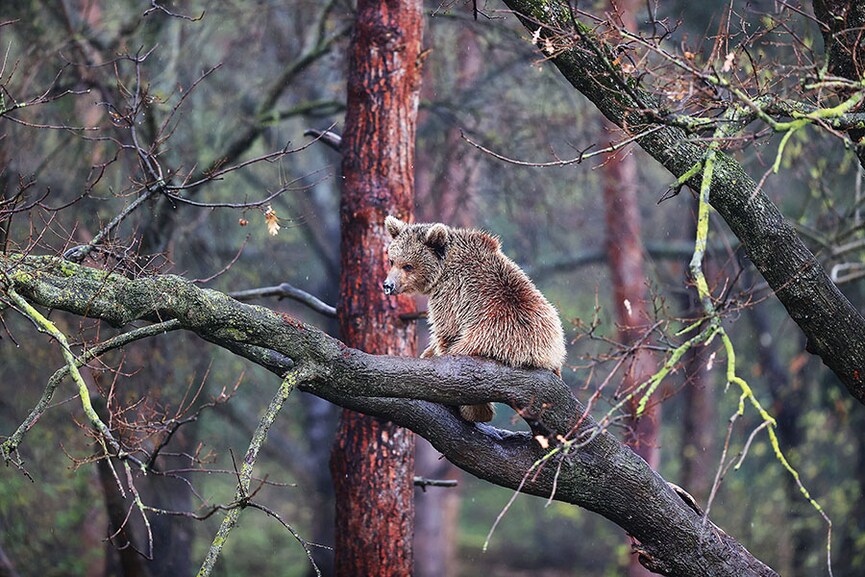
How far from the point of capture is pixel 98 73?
32.8 ft

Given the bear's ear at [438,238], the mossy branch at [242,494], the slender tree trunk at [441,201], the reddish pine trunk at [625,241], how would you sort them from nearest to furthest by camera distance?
the mossy branch at [242,494] < the bear's ear at [438,238] < the slender tree trunk at [441,201] < the reddish pine trunk at [625,241]

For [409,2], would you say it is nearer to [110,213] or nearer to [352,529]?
[352,529]

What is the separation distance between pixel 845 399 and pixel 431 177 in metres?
6.52

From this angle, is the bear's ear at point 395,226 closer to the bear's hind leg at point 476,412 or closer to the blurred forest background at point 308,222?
the bear's hind leg at point 476,412

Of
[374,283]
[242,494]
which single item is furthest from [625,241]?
[242,494]

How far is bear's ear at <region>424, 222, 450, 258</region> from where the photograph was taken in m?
5.70

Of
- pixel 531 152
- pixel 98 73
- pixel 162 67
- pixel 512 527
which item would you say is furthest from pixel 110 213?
pixel 512 527

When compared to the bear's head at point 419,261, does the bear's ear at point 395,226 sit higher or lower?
higher

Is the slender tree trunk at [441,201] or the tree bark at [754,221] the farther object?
the slender tree trunk at [441,201]

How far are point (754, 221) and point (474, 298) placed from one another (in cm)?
167

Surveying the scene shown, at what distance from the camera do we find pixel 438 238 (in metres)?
5.75

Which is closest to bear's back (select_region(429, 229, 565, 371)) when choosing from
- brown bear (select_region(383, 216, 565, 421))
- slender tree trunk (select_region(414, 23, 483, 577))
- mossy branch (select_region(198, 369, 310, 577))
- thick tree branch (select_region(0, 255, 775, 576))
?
brown bear (select_region(383, 216, 565, 421))

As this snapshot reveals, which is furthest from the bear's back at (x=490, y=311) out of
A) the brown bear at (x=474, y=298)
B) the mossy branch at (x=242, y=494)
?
the mossy branch at (x=242, y=494)

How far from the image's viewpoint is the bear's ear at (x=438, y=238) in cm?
570
